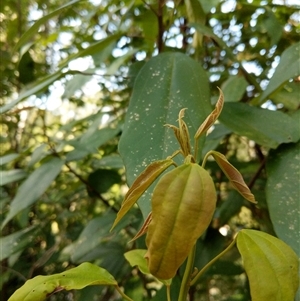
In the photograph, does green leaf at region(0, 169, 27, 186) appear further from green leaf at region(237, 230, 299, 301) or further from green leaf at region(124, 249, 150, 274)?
green leaf at region(237, 230, 299, 301)

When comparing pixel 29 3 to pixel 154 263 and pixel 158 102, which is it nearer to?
pixel 158 102

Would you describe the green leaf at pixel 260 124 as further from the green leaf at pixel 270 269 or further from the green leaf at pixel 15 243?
the green leaf at pixel 15 243

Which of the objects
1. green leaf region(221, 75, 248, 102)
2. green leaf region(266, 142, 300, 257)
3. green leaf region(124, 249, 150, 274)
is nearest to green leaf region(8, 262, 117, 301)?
green leaf region(124, 249, 150, 274)

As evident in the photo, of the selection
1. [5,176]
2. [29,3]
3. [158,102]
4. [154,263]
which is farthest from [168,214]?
[29,3]

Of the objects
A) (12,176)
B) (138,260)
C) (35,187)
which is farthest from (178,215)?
(12,176)

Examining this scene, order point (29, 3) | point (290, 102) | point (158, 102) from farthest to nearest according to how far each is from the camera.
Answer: point (29, 3) < point (290, 102) < point (158, 102)

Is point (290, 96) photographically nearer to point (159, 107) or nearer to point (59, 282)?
point (159, 107)
